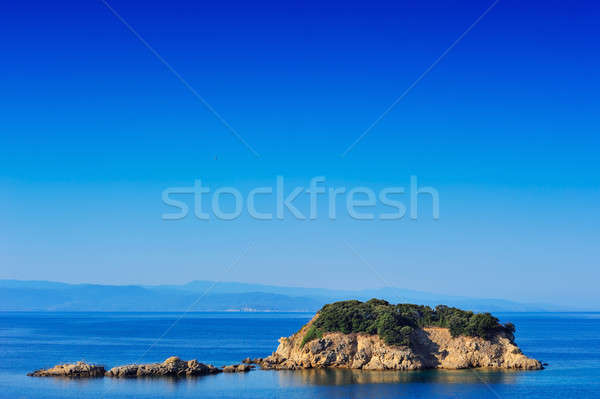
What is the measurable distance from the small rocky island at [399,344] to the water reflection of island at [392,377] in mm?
2011

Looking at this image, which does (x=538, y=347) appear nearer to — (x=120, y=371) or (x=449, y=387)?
(x=449, y=387)

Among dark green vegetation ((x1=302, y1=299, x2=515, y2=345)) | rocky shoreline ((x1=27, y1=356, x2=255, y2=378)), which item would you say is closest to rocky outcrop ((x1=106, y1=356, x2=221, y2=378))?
rocky shoreline ((x1=27, y1=356, x2=255, y2=378))

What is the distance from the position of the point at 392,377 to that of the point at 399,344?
22.1 feet

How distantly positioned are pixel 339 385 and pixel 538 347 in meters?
61.6

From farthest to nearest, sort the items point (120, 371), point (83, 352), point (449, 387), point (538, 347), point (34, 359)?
point (538, 347), point (83, 352), point (34, 359), point (120, 371), point (449, 387)

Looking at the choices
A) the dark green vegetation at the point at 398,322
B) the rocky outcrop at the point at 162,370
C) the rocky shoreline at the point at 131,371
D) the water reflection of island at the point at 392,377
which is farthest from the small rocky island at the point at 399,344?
the water reflection of island at the point at 392,377

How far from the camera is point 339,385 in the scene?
6500cm

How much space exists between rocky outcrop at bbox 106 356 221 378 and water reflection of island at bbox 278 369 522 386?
9.54 m

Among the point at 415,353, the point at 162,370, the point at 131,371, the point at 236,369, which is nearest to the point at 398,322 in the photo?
the point at 415,353

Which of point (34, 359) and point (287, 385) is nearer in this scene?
point (287, 385)

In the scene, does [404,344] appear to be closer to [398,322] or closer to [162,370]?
[398,322]

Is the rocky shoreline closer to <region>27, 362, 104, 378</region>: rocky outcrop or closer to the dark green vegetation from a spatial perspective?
<region>27, 362, 104, 378</region>: rocky outcrop

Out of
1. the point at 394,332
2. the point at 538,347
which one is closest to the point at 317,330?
the point at 394,332

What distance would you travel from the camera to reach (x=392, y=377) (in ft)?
229
